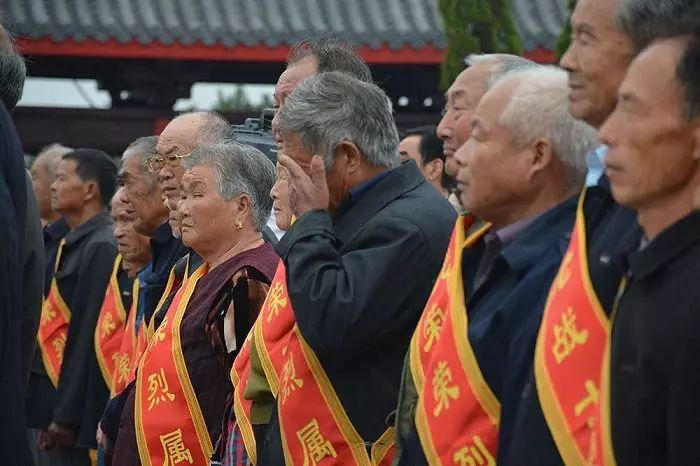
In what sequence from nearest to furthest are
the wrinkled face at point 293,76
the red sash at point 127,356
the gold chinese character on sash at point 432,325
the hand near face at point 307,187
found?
the gold chinese character on sash at point 432,325
the hand near face at point 307,187
the wrinkled face at point 293,76
the red sash at point 127,356

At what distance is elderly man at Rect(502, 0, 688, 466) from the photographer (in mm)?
3191

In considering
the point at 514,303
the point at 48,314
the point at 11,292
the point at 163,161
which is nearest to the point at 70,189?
the point at 48,314

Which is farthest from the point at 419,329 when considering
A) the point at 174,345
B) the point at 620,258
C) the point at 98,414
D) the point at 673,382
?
the point at 98,414

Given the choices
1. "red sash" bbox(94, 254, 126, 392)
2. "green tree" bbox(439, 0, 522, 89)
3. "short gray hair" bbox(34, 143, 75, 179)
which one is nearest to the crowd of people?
"red sash" bbox(94, 254, 126, 392)

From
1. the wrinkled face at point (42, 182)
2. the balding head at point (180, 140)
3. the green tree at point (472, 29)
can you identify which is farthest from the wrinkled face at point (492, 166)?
the green tree at point (472, 29)

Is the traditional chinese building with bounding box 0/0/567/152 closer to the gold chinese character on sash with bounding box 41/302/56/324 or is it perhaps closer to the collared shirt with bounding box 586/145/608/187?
the gold chinese character on sash with bounding box 41/302/56/324

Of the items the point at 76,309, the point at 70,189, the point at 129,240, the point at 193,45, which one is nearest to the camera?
the point at 129,240

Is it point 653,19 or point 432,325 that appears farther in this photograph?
point 432,325

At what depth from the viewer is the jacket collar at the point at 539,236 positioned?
141 inches

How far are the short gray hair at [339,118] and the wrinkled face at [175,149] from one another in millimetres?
1308

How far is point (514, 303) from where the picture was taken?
3545 millimetres

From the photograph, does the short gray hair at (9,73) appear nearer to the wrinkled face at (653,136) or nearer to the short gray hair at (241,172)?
the short gray hair at (241,172)

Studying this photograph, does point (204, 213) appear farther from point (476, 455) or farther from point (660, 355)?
point (660, 355)

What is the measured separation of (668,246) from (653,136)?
22 cm
